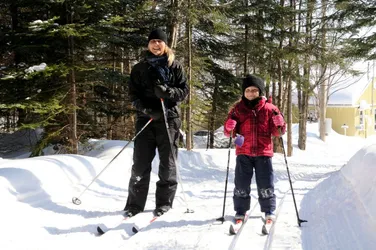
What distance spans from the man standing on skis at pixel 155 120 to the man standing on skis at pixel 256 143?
77cm

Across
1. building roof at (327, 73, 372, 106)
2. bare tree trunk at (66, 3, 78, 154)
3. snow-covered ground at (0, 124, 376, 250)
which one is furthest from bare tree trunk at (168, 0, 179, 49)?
building roof at (327, 73, 372, 106)

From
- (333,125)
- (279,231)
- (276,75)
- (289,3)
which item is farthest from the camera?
(333,125)

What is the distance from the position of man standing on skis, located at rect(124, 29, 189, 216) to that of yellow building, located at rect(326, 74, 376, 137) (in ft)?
110

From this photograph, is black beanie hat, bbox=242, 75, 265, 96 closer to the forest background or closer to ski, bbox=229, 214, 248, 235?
ski, bbox=229, 214, 248, 235

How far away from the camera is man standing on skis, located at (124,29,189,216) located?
4160 mm

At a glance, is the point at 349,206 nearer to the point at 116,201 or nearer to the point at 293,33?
the point at 116,201

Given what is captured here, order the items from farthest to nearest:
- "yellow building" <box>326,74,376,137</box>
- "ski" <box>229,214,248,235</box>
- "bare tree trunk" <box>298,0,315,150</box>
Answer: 1. "yellow building" <box>326,74,376,137</box>
2. "bare tree trunk" <box>298,0,315,150</box>
3. "ski" <box>229,214,248,235</box>

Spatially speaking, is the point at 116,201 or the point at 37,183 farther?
the point at 116,201

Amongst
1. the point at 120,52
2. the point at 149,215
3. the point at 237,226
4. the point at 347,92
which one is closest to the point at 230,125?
the point at 237,226

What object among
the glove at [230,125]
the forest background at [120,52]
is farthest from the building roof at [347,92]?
the glove at [230,125]

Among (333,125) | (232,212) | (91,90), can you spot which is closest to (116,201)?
(232,212)

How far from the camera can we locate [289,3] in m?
17.5

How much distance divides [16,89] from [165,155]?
523cm

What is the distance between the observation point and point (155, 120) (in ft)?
13.8
